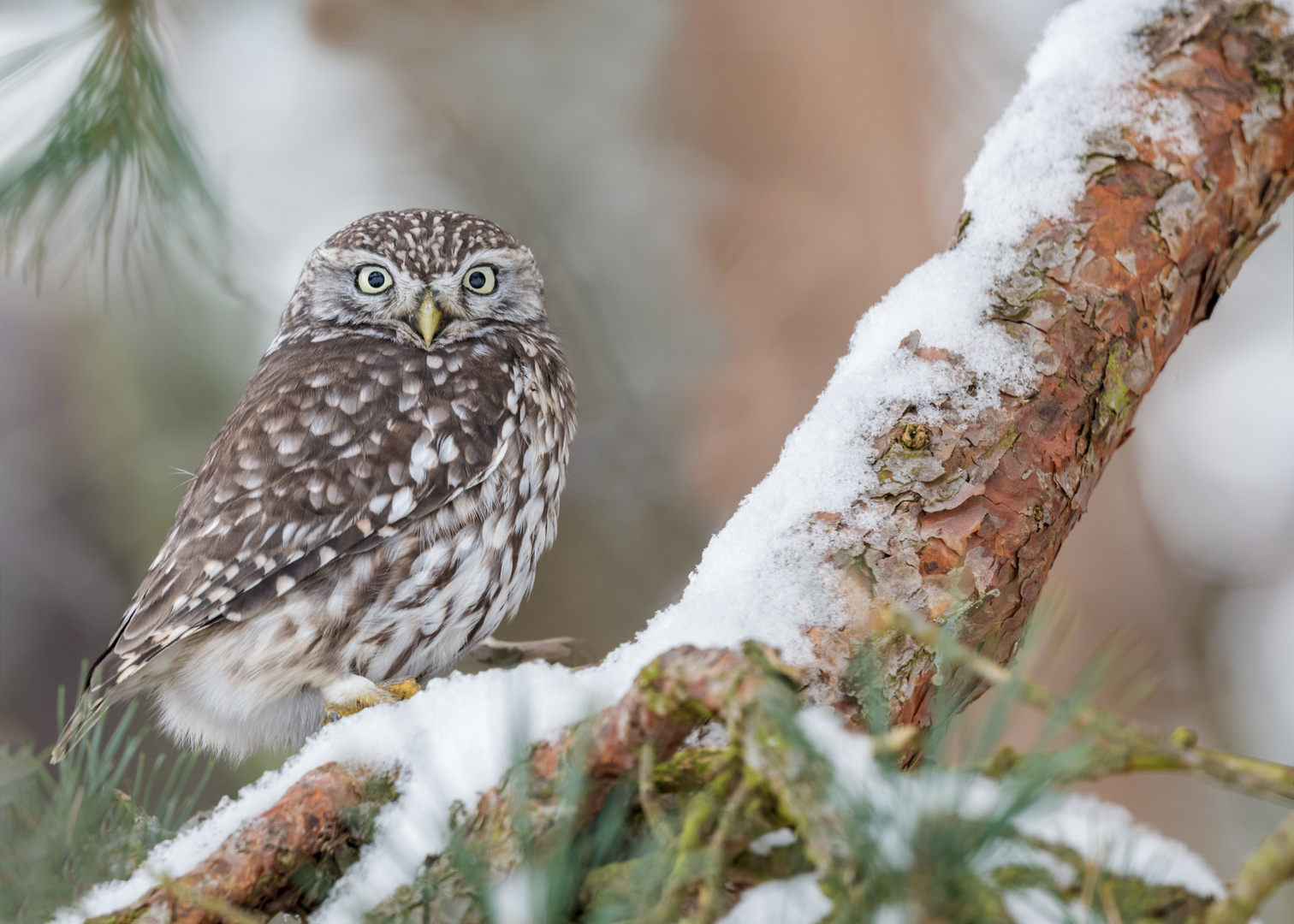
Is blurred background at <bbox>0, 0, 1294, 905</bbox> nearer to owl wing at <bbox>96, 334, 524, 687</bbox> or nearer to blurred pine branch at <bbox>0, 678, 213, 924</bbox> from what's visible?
owl wing at <bbox>96, 334, 524, 687</bbox>

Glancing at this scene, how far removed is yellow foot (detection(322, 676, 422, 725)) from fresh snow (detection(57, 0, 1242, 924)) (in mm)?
686

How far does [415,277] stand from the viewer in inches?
98.3

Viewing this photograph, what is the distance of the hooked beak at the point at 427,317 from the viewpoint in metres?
2.41

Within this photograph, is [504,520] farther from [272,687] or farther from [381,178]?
[381,178]

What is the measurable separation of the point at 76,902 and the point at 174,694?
1.24 m

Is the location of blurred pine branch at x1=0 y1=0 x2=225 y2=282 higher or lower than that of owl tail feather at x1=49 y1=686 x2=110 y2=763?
higher

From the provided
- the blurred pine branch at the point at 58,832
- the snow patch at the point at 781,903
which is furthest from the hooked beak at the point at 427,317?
the snow patch at the point at 781,903

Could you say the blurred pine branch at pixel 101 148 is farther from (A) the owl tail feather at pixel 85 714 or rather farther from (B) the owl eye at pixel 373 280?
(A) the owl tail feather at pixel 85 714

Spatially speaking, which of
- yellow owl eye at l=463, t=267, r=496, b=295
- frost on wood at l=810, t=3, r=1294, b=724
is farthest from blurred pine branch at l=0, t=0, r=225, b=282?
frost on wood at l=810, t=3, r=1294, b=724

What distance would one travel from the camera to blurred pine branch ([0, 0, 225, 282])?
2207mm

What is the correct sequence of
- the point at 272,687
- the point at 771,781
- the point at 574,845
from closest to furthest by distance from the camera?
1. the point at 771,781
2. the point at 574,845
3. the point at 272,687

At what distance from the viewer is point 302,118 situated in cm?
459

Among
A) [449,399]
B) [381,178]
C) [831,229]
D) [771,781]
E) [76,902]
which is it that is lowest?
[76,902]

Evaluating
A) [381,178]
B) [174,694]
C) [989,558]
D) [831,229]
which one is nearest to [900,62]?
[831,229]
